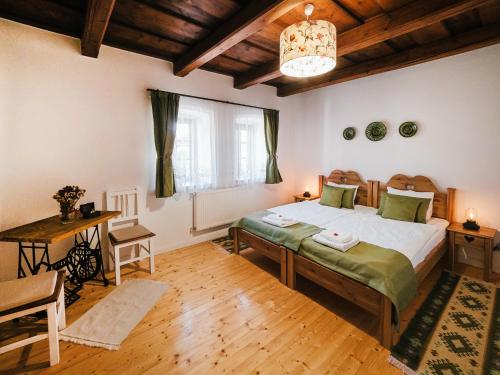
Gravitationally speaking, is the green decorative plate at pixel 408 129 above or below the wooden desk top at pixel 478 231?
above

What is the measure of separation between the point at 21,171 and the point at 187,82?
2067 mm

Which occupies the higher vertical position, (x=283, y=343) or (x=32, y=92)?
(x=32, y=92)

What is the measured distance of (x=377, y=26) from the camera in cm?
211

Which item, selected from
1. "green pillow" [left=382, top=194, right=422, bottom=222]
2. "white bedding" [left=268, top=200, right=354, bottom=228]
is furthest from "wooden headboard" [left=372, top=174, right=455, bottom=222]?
"white bedding" [left=268, top=200, right=354, bottom=228]

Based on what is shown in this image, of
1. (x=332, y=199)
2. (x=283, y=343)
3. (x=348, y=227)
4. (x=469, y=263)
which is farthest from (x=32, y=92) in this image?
(x=469, y=263)

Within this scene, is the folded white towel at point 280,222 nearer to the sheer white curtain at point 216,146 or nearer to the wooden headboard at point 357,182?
the sheer white curtain at point 216,146

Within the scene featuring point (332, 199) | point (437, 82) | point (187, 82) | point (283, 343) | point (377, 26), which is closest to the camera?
point (283, 343)

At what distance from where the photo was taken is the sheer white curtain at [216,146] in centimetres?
320

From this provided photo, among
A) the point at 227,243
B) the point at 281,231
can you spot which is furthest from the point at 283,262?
the point at 227,243

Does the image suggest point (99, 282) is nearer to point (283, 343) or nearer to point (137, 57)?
point (283, 343)

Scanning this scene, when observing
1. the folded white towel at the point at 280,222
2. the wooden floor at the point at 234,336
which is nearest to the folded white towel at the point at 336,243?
the folded white towel at the point at 280,222

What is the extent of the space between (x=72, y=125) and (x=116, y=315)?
6.32 feet

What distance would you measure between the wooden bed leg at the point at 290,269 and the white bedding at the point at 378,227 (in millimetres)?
614

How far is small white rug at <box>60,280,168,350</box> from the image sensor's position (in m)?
1.74
